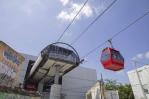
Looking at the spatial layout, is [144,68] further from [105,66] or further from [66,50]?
[105,66]

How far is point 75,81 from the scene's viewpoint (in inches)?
1057

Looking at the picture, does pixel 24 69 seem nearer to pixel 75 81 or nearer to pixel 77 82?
pixel 75 81

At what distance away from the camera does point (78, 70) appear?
28141mm

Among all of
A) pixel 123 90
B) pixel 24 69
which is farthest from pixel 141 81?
pixel 24 69

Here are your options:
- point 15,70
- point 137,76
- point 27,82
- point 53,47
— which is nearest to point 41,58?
point 53,47

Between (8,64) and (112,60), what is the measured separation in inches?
325

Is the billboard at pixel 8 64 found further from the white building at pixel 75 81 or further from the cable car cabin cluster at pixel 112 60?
the white building at pixel 75 81

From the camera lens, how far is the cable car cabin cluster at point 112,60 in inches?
311

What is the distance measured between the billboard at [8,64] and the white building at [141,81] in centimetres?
1428

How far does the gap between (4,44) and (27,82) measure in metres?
14.0

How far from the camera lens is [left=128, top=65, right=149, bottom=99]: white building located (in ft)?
A: 60.0

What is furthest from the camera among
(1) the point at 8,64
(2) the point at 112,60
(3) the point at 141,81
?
(3) the point at 141,81

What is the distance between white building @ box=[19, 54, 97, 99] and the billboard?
36.4 feet

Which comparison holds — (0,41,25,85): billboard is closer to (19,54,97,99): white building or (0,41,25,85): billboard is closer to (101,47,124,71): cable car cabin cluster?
(101,47,124,71): cable car cabin cluster
